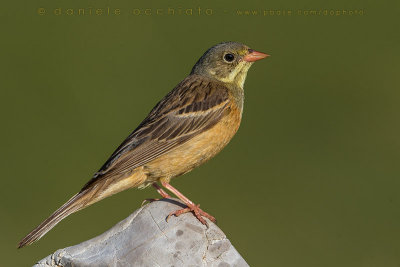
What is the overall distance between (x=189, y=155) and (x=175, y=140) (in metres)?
0.19

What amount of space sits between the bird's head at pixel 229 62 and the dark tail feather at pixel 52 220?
2001 mm

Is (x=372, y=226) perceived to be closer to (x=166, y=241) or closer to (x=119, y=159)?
(x=119, y=159)

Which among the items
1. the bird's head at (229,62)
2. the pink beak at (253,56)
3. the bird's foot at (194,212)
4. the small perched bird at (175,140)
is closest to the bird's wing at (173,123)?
the small perched bird at (175,140)

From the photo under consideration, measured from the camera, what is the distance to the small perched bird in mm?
6941

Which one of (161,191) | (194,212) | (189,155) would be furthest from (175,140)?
(194,212)

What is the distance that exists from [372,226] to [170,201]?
244 inches

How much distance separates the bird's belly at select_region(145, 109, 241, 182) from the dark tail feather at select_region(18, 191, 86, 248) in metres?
0.68

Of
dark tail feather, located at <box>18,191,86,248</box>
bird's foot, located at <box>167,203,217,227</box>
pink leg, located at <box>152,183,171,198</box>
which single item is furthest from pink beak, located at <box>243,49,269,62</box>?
dark tail feather, located at <box>18,191,86,248</box>

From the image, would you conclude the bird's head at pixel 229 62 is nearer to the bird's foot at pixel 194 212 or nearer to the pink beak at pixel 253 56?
the pink beak at pixel 253 56

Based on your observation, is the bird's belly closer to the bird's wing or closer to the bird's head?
the bird's wing

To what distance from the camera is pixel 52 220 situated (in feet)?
21.6

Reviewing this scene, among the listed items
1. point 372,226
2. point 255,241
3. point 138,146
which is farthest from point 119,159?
point 372,226

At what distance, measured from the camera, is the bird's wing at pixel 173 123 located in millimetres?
7012

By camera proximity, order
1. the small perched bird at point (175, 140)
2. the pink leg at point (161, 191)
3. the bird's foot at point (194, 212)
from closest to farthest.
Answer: the bird's foot at point (194, 212) < the small perched bird at point (175, 140) < the pink leg at point (161, 191)
